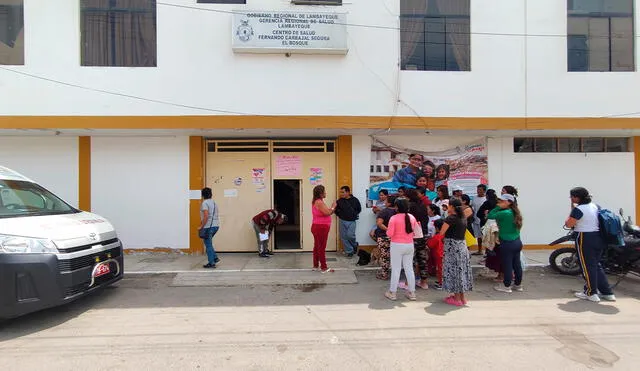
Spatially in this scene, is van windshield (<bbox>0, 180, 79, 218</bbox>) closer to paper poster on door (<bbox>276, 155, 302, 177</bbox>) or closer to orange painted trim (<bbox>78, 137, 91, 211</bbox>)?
orange painted trim (<bbox>78, 137, 91, 211</bbox>)

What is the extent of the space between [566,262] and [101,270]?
7.95m

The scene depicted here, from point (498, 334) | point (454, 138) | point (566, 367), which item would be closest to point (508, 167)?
point (454, 138)

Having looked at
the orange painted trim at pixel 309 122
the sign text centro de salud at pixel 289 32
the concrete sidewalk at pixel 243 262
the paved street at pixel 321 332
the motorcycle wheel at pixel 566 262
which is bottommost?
the paved street at pixel 321 332

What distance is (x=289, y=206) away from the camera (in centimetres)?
959

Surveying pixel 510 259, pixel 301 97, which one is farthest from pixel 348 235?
pixel 510 259

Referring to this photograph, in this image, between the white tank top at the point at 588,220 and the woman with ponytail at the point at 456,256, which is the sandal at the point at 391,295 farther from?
the white tank top at the point at 588,220

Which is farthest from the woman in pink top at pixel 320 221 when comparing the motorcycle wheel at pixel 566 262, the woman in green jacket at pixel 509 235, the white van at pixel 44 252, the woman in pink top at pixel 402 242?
the motorcycle wheel at pixel 566 262

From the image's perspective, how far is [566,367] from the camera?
359 cm

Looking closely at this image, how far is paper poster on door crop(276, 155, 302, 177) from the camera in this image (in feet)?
30.2

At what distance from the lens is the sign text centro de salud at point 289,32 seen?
8188 millimetres

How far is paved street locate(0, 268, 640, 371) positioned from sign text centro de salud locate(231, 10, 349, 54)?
16.9ft

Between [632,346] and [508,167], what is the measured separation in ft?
19.0

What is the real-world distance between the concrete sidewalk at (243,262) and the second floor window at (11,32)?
512 centimetres

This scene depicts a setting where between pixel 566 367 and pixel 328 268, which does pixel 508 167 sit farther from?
pixel 566 367
